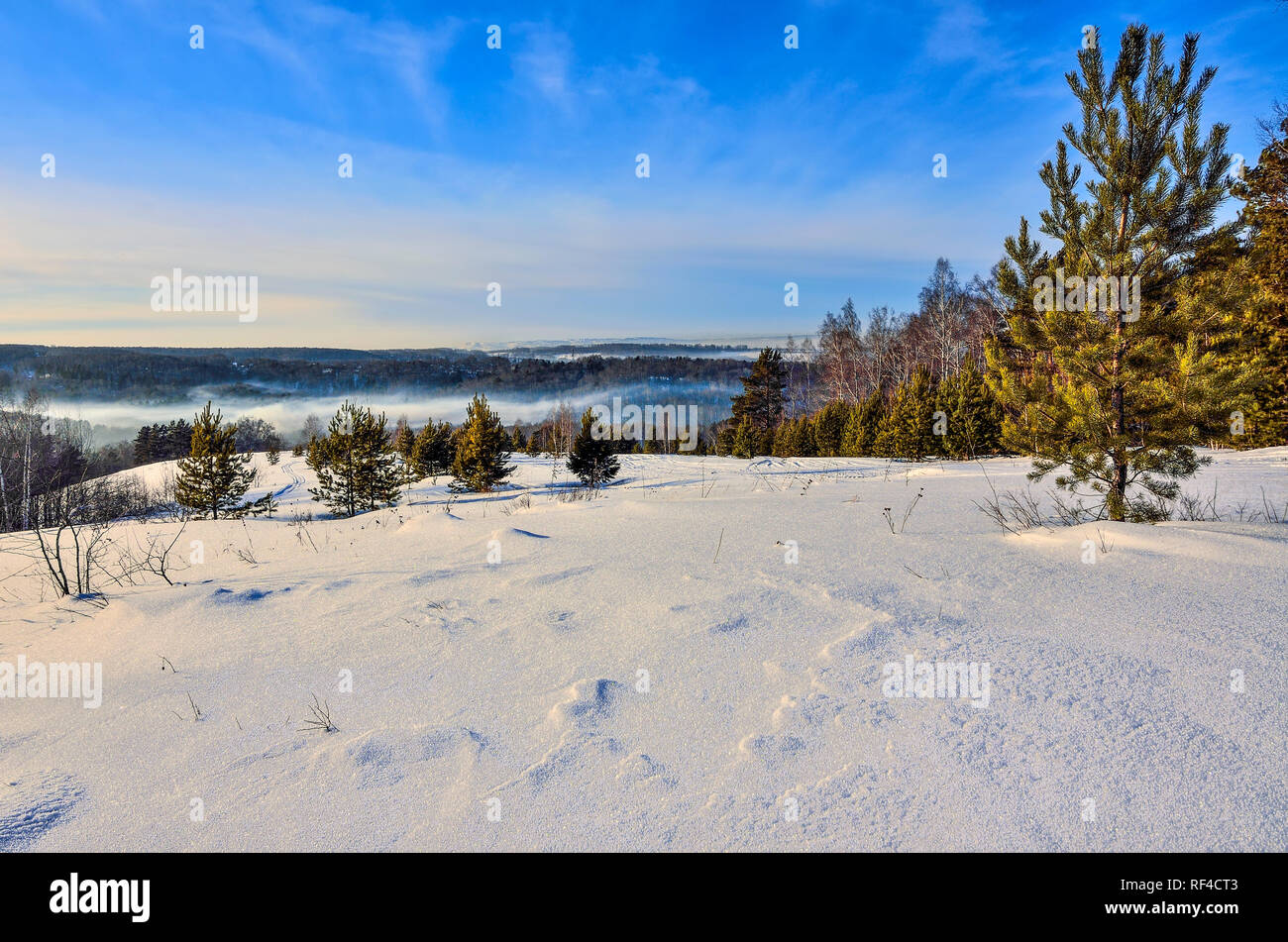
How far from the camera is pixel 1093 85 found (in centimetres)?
490

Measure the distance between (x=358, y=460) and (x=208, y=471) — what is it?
501 centimetres

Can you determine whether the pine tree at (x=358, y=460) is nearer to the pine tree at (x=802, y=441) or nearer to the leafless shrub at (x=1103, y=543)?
the pine tree at (x=802, y=441)

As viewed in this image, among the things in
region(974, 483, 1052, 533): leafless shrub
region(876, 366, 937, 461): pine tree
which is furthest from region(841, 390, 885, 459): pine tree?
region(974, 483, 1052, 533): leafless shrub

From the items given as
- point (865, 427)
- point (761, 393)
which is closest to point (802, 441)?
point (865, 427)

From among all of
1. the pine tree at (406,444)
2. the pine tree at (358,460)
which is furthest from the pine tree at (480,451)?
the pine tree at (406,444)

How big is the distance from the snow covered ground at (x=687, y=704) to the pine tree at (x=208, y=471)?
19899 millimetres

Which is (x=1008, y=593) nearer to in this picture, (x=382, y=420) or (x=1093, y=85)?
(x=1093, y=85)

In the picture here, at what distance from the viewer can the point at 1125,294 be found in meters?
4.91

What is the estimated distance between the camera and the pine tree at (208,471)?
2097cm

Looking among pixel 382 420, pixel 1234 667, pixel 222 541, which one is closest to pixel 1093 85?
pixel 1234 667

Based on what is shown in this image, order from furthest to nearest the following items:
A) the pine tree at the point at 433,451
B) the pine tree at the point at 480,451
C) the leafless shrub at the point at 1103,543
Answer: the pine tree at the point at 433,451 < the pine tree at the point at 480,451 < the leafless shrub at the point at 1103,543

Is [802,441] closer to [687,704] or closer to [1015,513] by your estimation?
[1015,513]

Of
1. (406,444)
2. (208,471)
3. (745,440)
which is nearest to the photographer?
(208,471)

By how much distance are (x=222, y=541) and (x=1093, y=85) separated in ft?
30.9
